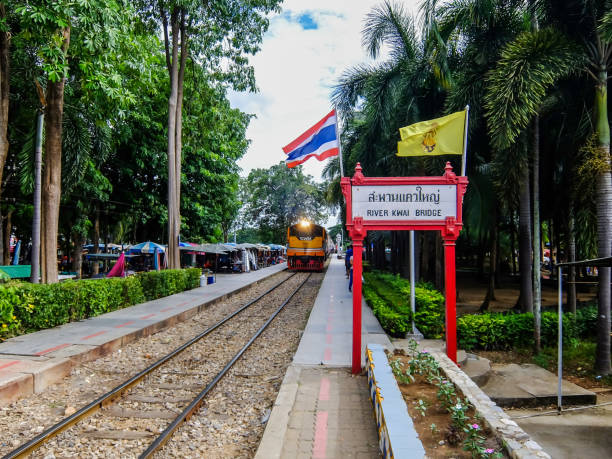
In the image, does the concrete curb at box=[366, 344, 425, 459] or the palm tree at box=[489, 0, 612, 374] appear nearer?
the concrete curb at box=[366, 344, 425, 459]

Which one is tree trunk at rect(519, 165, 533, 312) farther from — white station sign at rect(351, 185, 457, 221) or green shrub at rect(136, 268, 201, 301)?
green shrub at rect(136, 268, 201, 301)

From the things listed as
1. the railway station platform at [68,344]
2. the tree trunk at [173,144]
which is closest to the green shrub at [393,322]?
the railway station platform at [68,344]

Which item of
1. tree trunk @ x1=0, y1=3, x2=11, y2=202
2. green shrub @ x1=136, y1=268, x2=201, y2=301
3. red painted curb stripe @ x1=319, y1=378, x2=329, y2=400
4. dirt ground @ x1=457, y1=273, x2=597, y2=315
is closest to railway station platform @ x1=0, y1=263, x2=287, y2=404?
green shrub @ x1=136, y1=268, x2=201, y2=301

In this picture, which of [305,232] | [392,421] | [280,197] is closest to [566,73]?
[392,421]

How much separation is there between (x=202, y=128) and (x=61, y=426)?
701 inches

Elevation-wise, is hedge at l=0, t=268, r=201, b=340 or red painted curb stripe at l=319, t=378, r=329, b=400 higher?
hedge at l=0, t=268, r=201, b=340

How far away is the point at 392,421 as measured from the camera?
3.90 metres

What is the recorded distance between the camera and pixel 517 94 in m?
8.09

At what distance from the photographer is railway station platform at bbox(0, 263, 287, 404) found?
5.96 m

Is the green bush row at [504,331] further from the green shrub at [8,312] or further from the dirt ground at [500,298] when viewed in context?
the green shrub at [8,312]

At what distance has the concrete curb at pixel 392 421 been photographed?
336cm

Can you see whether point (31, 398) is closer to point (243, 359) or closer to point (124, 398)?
point (124, 398)

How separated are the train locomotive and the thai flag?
2366 centimetres

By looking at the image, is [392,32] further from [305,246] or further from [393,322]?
[305,246]
